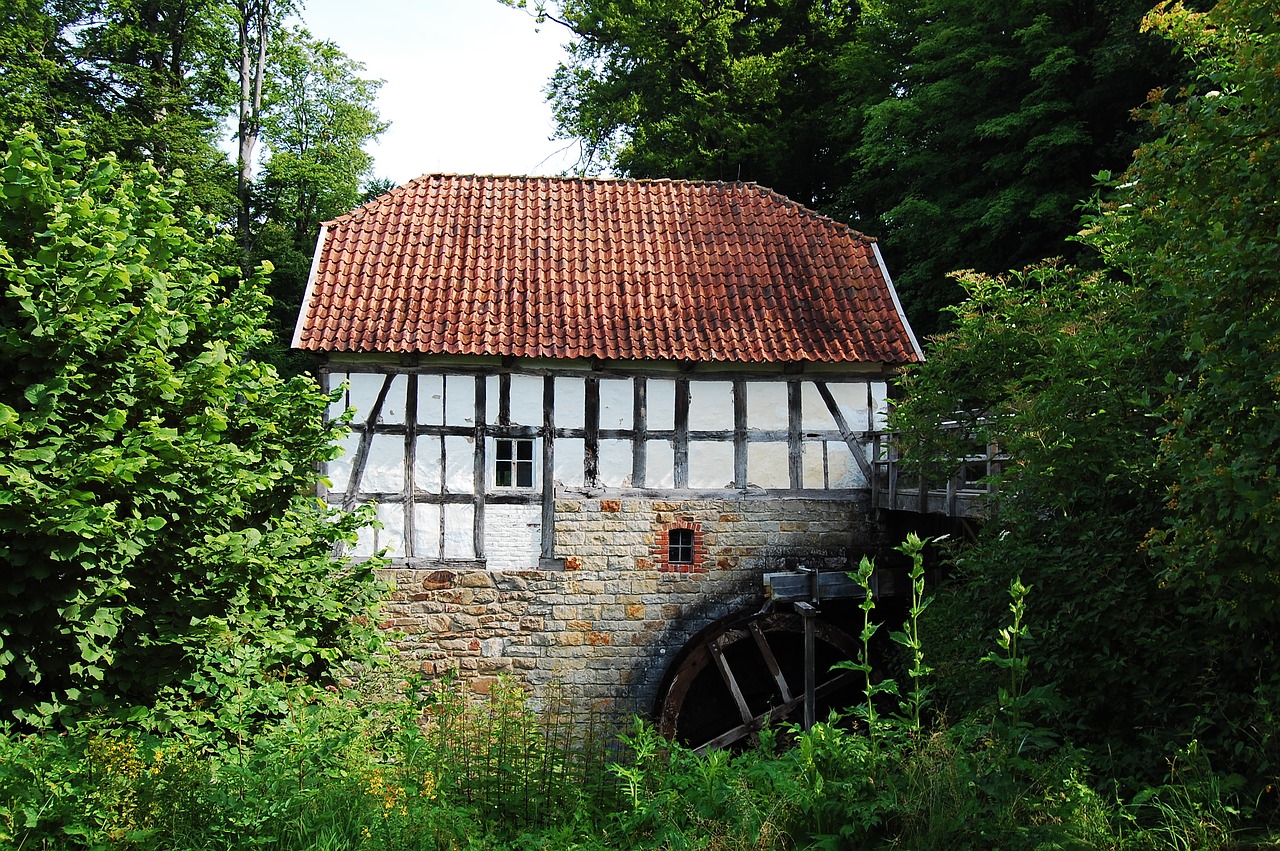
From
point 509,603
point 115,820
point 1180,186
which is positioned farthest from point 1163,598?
point 509,603

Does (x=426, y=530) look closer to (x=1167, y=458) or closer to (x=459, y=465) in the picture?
(x=459, y=465)

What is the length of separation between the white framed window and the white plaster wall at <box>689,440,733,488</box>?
1.89 m

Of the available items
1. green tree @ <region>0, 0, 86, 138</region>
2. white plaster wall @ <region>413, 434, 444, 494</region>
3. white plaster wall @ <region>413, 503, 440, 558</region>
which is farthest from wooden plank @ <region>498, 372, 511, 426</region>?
green tree @ <region>0, 0, 86, 138</region>

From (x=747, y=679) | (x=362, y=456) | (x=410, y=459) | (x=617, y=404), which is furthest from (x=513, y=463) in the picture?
(x=747, y=679)

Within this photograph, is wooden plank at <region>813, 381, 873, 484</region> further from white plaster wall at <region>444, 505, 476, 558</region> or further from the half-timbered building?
white plaster wall at <region>444, 505, 476, 558</region>

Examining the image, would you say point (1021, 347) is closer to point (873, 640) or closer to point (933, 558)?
point (933, 558)

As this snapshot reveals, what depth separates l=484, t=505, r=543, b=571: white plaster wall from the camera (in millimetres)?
9695

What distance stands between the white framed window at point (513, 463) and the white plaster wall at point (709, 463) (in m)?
1.89

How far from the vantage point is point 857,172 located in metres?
15.4

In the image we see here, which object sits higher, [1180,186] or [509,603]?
[1180,186]

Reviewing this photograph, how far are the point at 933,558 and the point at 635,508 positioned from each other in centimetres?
345

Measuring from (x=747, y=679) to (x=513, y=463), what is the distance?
446cm

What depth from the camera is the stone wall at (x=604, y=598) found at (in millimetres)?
9562

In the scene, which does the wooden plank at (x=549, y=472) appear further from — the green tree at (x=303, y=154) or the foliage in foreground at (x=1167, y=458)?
the green tree at (x=303, y=154)
